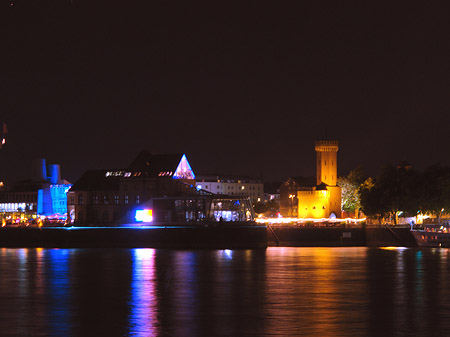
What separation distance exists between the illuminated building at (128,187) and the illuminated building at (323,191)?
43.4m

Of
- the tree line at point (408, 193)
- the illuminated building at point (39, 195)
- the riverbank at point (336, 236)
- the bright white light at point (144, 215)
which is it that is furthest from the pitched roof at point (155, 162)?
the illuminated building at point (39, 195)

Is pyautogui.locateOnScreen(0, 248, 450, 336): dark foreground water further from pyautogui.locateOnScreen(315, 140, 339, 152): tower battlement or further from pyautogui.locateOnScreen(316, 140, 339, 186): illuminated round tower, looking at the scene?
pyautogui.locateOnScreen(315, 140, 339, 152): tower battlement

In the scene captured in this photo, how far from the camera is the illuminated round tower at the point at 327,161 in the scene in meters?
164

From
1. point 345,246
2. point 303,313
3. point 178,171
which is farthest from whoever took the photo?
point 178,171

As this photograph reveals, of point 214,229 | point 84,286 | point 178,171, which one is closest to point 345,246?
point 214,229

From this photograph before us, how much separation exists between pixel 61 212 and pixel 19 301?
493 feet

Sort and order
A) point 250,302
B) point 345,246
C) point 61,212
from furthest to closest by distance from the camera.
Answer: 1. point 61,212
2. point 345,246
3. point 250,302

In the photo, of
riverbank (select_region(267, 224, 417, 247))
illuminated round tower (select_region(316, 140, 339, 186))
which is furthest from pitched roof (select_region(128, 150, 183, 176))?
illuminated round tower (select_region(316, 140, 339, 186))

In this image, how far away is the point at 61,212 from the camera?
188625 mm

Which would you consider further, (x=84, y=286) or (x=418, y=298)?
(x=84, y=286)

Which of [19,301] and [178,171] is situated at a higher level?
[178,171]

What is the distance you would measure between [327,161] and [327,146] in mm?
3866

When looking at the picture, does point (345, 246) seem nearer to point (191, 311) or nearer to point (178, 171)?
point (178, 171)

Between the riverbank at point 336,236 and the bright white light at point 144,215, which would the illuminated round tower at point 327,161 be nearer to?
the riverbank at point 336,236
